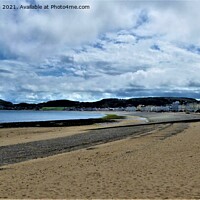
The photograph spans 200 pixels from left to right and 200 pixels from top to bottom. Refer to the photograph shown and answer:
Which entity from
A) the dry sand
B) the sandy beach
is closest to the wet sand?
the sandy beach

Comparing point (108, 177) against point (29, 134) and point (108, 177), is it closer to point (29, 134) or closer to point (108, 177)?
point (108, 177)

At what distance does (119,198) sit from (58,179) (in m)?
3.25

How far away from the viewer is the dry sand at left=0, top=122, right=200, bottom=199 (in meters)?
9.20

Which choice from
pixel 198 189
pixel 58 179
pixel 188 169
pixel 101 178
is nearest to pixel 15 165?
pixel 58 179

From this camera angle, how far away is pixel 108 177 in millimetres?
11297

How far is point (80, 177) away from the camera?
1147 cm

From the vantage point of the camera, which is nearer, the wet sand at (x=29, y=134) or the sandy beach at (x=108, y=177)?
the sandy beach at (x=108, y=177)

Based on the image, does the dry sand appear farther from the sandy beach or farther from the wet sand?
the wet sand

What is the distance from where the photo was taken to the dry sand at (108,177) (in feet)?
30.2

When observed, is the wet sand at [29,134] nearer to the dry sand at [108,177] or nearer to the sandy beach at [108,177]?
the sandy beach at [108,177]

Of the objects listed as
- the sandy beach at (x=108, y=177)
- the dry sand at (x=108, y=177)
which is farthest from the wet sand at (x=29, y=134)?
the dry sand at (x=108, y=177)

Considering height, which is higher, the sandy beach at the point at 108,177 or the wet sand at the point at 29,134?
the sandy beach at the point at 108,177

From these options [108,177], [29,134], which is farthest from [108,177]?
[29,134]

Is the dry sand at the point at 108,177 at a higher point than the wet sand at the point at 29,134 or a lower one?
higher
